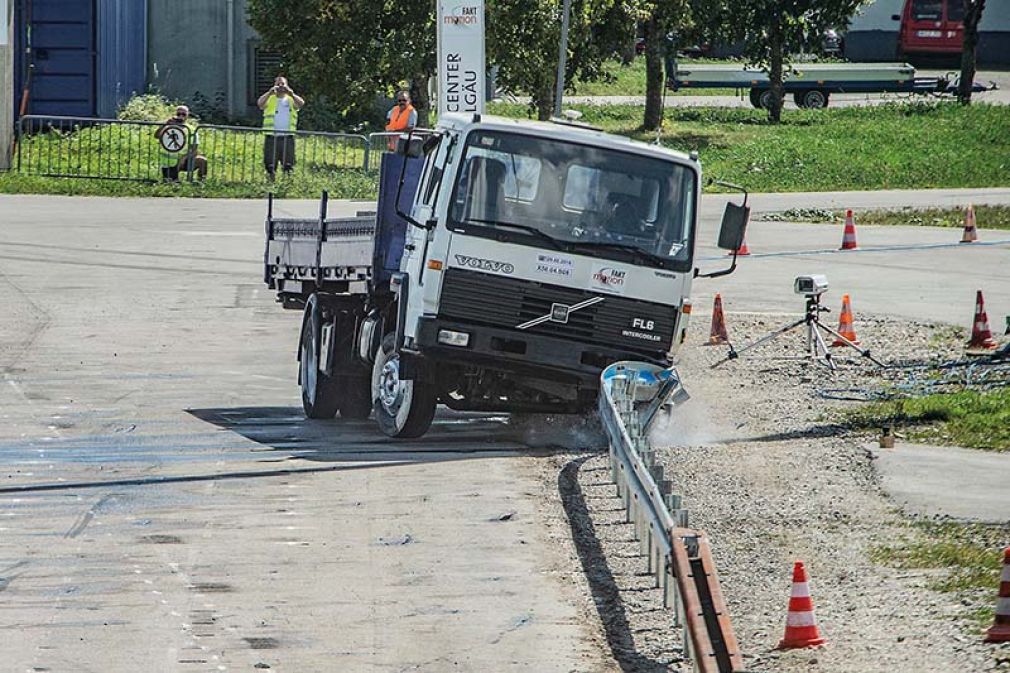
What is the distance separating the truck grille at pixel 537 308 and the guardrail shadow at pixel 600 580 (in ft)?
3.53

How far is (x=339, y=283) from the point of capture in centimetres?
1677

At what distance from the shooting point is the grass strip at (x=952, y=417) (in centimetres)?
1527

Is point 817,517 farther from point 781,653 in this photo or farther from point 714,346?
point 714,346

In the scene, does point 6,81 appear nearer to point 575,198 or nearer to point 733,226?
point 575,198

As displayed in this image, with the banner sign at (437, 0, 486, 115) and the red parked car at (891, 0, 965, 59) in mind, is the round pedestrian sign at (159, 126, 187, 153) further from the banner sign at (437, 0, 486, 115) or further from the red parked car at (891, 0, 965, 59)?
the red parked car at (891, 0, 965, 59)

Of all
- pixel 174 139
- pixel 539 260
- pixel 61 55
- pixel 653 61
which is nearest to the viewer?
pixel 539 260

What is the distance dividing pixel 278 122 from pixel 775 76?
69.1 feet

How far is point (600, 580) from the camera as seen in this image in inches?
430

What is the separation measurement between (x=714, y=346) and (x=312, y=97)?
2485cm

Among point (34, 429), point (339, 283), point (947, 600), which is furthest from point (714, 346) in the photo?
point (947, 600)

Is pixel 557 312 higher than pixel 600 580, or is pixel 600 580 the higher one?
pixel 557 312

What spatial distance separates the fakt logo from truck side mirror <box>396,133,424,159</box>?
842 millimetres

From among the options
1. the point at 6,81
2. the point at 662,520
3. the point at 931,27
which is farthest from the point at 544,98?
the point at 662,520

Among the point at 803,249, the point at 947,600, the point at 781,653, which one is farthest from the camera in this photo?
the point at 803,249
